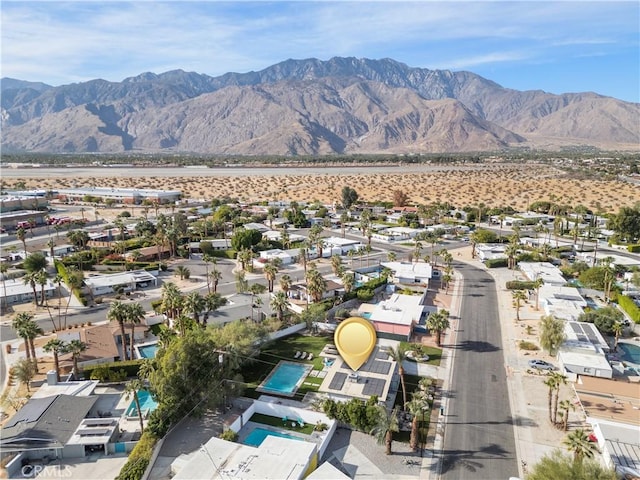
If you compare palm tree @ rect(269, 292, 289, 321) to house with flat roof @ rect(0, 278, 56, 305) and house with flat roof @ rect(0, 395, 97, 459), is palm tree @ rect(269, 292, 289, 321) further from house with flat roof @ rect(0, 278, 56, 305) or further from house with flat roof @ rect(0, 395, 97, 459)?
house with flat roof @ rect(0, 278, 56, 305)

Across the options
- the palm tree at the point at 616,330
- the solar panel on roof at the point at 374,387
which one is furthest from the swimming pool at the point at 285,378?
the palm tree at the point at 616,330

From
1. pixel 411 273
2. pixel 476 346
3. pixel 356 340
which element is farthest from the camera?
pixel 411 273

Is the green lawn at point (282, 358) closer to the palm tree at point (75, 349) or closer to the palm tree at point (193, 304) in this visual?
the palm tree at point (193, 304)

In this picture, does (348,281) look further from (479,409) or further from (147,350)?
(147,350)

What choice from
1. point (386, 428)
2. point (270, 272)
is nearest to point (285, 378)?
point (386, 428)

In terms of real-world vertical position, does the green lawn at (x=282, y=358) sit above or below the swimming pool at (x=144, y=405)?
above

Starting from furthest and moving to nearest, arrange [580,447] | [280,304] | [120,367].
A: [280,304]
[120,367]
[580,447]

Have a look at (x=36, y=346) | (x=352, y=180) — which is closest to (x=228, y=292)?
(x=36, y=346)

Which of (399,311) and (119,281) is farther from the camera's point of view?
(119,281)
